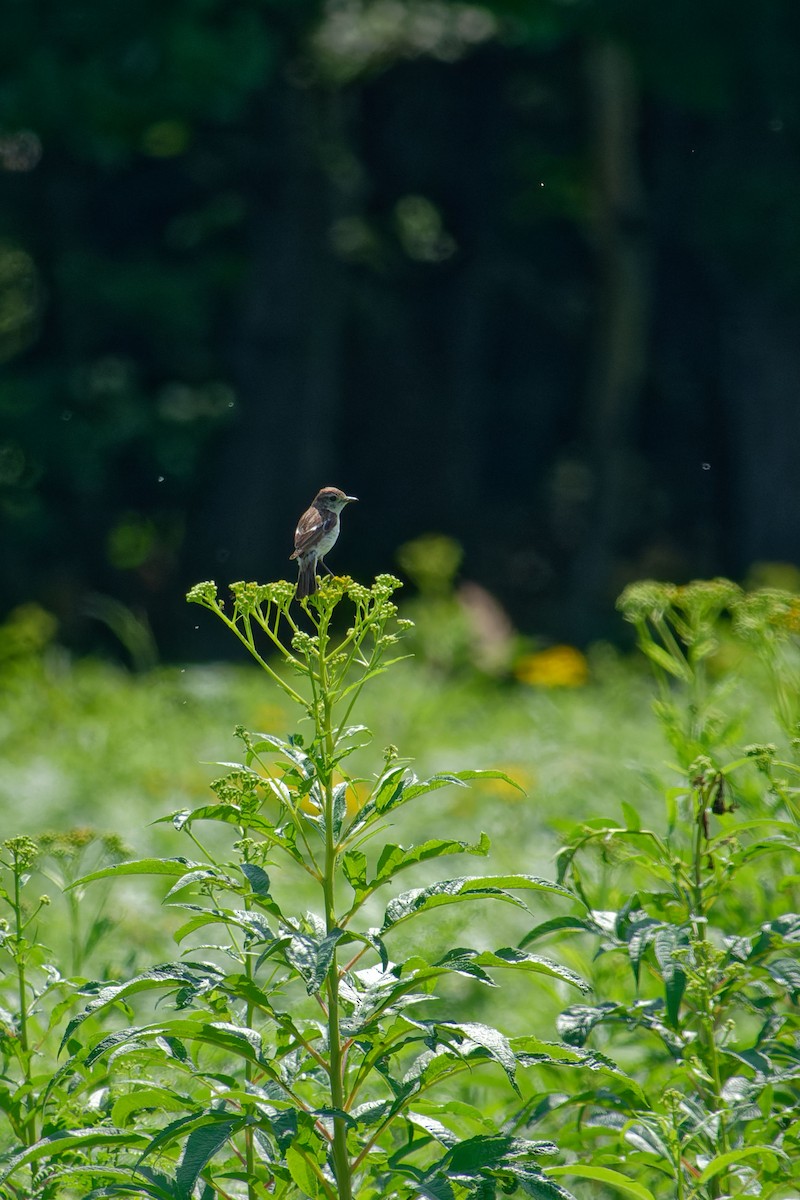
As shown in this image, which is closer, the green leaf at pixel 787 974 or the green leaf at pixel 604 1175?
the green leaf at pixel 604 1175

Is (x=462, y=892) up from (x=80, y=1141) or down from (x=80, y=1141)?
up

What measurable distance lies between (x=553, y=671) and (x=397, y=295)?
6.78m

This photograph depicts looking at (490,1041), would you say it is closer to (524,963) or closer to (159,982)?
(524,963)

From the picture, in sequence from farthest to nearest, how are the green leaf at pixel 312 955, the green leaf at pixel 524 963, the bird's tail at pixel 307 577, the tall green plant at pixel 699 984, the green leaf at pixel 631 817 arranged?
the green leaf at pixel 631 817 → the bird's tail at pixel 307 577 → the tall green plant at pixel 699 984 → the green leaf at pixel 524 963 → the green leaf at pixel 312 955

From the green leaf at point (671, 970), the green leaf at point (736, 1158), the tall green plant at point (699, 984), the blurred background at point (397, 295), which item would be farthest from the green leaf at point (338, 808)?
A: the blurred background at point (397, 295)

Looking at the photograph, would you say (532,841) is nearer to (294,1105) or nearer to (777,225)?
(294,1105)

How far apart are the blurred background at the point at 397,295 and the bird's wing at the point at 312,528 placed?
811cm

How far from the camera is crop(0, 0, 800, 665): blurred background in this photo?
34.1 ft

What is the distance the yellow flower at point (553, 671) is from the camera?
772 cm

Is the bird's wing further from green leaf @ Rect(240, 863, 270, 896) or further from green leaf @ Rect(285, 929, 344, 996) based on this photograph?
green leaf @ Rect(285, 929, 344, 996)

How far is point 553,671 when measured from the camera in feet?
25.6

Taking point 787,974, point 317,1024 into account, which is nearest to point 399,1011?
point 317,1024

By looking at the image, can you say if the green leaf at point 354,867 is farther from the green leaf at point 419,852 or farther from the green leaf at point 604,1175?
the green leaf at point 604,1175

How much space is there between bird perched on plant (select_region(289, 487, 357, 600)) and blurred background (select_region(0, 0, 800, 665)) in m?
8.11
